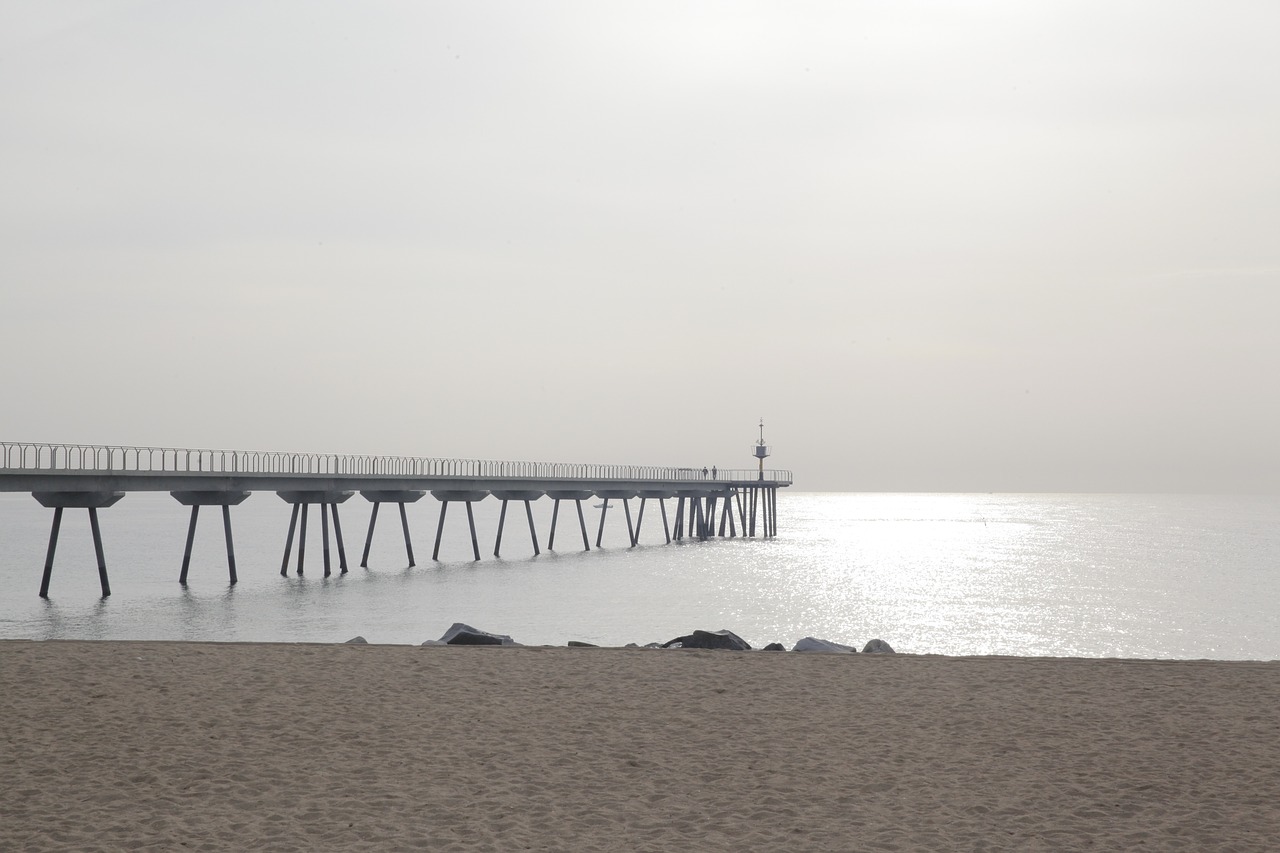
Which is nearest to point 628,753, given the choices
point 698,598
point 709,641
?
point 709,641

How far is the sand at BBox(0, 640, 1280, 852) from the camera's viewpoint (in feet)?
22.9

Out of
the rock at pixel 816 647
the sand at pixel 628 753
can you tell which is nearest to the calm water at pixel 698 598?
the rock at pixel 816 647

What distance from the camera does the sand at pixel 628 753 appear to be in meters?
6.97

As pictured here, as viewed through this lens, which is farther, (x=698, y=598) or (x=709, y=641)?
(x=698, y=598)

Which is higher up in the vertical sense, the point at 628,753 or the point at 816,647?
the point at 628,753

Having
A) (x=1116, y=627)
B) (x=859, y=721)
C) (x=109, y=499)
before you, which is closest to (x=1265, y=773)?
(x=859, y=721)

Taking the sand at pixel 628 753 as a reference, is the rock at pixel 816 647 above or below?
below

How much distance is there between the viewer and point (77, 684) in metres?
10.7

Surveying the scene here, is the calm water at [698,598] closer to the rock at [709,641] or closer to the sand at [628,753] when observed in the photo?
the rock at [709,641]

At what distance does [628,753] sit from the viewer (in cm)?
872

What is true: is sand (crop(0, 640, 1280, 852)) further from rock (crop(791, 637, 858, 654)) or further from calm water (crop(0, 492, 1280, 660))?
calm water (crop(0, 492, 1280, 660))

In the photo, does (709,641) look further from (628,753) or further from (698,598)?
(698,598)

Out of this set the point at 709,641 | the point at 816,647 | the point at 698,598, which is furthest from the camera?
the point at 698,598

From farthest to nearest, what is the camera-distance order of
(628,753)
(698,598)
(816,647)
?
(698,598) < (816,647) < (628,753)
